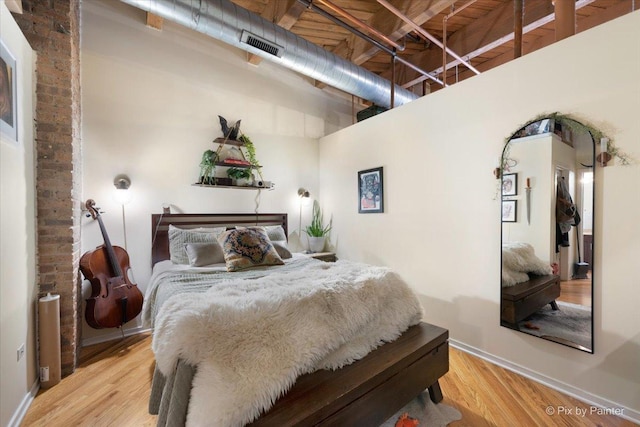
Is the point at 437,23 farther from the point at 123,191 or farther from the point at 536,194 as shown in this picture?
the point at 123,191

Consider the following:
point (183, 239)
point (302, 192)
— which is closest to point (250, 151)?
point (302, 192)

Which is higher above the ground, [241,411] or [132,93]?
[132,93]

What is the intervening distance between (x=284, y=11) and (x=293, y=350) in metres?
3.12

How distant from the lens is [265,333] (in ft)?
4.43

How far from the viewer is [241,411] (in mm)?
1109

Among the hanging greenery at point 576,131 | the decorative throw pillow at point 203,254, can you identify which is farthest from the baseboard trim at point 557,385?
the decorative throw pillow at point 203,254

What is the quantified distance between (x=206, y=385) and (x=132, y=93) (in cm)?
308

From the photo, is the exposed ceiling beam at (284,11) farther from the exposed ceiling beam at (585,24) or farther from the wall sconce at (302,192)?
the exposed ceiling beam at (585,24)

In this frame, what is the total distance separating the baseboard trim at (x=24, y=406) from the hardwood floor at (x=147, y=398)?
0.03 metres

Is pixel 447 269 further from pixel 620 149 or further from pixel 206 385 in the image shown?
pixel 206 385

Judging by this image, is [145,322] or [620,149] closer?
[620,149]

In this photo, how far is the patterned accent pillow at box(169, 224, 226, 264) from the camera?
275 centimetres

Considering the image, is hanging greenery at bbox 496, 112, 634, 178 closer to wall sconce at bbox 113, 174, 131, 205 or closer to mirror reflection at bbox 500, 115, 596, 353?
mirror reflection at bbox 500, 115, 596, 353

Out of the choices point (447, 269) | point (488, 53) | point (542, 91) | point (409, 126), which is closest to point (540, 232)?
point (447, 269)
